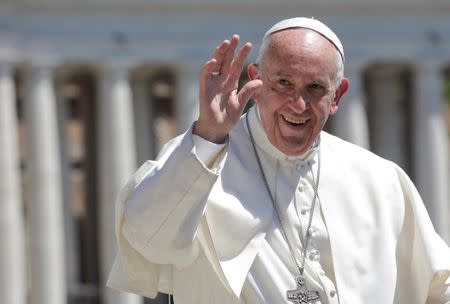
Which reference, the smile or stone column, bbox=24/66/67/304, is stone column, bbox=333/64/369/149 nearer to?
stone column, bbox=24/66/67/304

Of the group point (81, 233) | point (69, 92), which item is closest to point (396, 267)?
point (81, 233)

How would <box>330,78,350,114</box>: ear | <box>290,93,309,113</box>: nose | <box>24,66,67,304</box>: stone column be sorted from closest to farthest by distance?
1. <box>290,93,309,113</box>: nose
2. <box>330,78,350,114</box>: ear
3. <box>24,66,67,304</box>: stone column

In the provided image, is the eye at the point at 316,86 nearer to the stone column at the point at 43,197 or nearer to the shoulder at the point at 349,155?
the shoulder at the point at 349,155

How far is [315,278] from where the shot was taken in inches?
567

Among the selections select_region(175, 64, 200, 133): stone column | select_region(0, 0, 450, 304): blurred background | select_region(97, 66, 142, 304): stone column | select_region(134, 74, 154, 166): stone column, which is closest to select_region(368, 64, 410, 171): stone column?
select_region(0, 0, 450, 304): blurred background

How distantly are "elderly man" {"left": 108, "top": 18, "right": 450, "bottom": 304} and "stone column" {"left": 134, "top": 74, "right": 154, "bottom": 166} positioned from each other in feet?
208

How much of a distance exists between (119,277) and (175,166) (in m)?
1.58

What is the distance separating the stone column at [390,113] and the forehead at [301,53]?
65650 mm

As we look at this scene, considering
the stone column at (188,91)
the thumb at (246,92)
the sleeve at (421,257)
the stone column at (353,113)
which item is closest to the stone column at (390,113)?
the stone column at (353,113)

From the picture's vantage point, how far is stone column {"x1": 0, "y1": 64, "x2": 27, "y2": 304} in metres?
69.4

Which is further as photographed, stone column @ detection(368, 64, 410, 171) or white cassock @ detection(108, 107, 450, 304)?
stone column @ detection(368, 64, 410, 171)

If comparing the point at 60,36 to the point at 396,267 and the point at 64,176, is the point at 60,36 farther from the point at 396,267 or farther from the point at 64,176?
the point at 396,267

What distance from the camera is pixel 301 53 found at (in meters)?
13.9

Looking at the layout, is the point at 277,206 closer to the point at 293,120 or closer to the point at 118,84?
the point at 293,120
